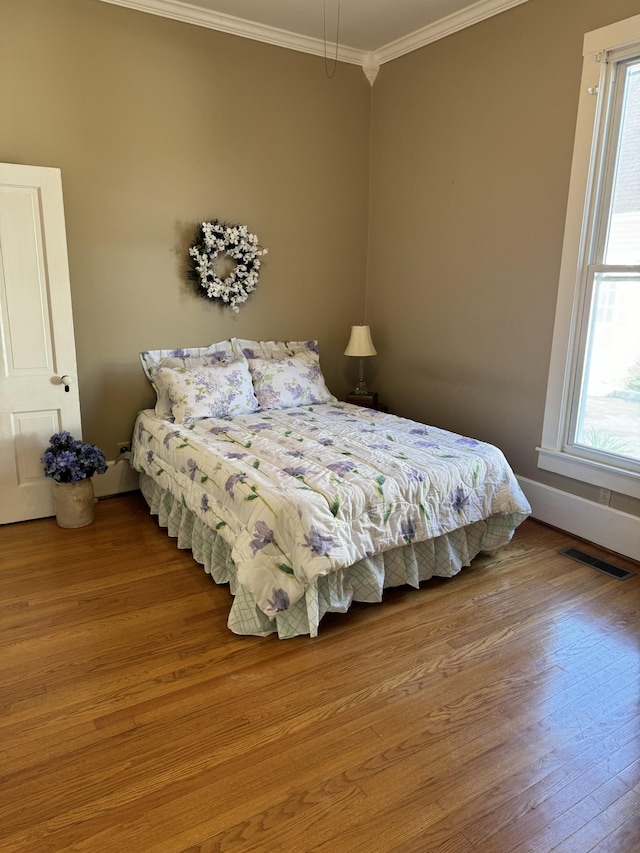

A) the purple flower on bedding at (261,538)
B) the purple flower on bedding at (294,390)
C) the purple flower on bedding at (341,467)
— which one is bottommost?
the purple flower on bedding at (261,538)

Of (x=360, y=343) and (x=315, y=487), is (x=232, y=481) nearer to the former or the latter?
(x=315, y=487)

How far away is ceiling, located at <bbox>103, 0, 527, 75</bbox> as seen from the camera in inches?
139

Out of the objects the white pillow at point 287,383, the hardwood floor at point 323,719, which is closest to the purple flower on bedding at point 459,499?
the hardwood floor at point 323,719

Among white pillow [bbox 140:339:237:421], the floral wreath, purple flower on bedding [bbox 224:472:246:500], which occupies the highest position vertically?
the floral wreath

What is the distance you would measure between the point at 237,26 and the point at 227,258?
1.45 meters

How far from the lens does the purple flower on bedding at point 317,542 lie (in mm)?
2279

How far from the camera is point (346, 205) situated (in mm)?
4570

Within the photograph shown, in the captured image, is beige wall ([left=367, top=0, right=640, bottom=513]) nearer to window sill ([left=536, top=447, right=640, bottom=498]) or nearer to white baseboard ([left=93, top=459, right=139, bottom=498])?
window sill ([left=536, top=447, right=640, bottom=498])

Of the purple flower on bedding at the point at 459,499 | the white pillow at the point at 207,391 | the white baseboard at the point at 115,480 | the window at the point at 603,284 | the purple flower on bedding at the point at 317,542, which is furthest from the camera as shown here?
the white baseboard at the point at 115,480

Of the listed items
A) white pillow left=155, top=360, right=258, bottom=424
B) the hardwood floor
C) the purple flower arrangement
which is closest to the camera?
the hardwood floor

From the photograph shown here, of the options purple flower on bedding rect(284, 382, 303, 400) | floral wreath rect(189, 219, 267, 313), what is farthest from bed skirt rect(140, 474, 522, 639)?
floral wreath rect(189, 219, 267, 313)

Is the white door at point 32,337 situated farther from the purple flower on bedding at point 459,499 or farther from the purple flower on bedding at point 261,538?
the purple flower on bedding at point 459,499

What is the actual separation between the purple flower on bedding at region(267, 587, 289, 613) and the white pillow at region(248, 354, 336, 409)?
176cm

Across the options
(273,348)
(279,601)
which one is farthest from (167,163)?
(279,601)
